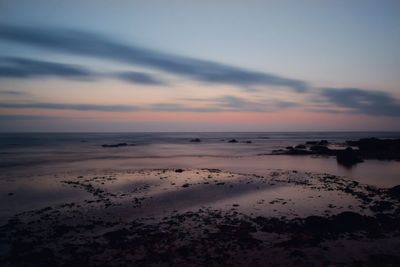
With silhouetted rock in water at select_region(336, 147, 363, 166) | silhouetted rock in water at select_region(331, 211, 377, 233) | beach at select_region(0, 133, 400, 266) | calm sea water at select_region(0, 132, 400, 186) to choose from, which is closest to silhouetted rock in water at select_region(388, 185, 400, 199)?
beach at select_region(0, 133, 400, 266)

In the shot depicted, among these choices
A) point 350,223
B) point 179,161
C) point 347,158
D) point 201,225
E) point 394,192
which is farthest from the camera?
point 179,161

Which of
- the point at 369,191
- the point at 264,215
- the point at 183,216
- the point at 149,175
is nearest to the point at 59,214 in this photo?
the point at 183,216

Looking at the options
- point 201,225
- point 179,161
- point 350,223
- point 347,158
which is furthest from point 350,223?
point 179,161

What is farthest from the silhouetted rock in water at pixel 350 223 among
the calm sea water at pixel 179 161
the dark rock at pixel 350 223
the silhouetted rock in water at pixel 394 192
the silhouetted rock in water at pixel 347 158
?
the silhouetted rock in water at pixel 347 158

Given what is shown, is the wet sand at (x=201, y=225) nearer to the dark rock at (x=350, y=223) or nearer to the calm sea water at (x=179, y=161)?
the dark rock at (x=350, y=223)

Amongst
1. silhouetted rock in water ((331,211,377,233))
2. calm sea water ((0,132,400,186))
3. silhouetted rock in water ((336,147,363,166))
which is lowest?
calm sea water ((0,132,400,186))

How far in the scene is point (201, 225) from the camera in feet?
46.1

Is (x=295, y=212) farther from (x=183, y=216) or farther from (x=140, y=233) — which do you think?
(x=140, y=233)

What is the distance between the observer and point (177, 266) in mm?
10023

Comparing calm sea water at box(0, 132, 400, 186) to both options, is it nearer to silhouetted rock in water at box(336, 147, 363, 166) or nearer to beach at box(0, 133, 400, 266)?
silhouetted rock in water at box(336, 147, 363, 166)

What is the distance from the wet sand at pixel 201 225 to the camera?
35.0 feet

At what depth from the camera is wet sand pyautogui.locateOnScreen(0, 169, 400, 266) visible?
35.0 ft

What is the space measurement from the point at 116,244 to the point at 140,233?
4.56 feet

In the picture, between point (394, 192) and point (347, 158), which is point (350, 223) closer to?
point (394, 192)
